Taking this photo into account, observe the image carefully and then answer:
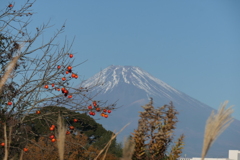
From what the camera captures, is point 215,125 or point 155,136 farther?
point 155,136

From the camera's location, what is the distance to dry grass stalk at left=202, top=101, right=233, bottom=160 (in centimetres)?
287

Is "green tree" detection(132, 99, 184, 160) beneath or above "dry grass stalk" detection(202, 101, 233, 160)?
above

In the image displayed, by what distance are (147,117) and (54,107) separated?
9.17ft

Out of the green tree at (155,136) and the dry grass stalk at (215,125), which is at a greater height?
the green tree at (155,136)

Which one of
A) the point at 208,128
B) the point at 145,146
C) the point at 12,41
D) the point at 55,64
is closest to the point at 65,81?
the point at 55,64

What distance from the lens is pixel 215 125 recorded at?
2.99 metres

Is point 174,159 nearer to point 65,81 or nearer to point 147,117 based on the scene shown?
point 147,117

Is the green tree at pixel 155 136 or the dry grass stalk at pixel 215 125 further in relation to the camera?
the green tree at pixel 155 136

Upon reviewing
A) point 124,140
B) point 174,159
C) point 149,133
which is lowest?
point 124,140

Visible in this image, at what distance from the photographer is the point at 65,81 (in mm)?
6906

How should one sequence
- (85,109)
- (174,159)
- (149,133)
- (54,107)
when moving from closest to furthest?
(85,109)
(54,107)
(174,159)
(149,133)

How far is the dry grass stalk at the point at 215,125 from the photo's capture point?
2869mm

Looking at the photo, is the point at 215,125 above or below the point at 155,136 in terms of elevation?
below

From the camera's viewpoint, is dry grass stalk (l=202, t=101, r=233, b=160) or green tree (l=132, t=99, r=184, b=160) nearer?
dry grass stalk (l=202, t=101, r=233, b=160)
